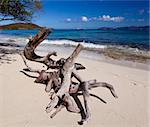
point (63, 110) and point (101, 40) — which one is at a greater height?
point (63, 110)

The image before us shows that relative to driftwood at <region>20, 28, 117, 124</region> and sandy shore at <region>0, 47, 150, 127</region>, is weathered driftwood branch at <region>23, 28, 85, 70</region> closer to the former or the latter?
driftwood at <region>20, 28, 117, 124</region>

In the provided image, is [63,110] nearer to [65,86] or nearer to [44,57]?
[65,86]

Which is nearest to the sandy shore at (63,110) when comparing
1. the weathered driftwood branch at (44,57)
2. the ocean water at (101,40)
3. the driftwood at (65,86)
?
the driftwood at (65,86)

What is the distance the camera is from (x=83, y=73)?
9.63 metres

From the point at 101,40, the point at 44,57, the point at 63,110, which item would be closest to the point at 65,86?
the point at 63,110

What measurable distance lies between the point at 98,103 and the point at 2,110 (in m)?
2.08

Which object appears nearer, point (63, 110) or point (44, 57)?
point (63, 110)

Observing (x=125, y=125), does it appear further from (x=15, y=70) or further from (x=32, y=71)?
(x=15, y=70)

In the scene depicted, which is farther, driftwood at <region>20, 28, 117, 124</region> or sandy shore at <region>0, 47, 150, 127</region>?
driftwood at <region>20, 28, 117, 124</region>

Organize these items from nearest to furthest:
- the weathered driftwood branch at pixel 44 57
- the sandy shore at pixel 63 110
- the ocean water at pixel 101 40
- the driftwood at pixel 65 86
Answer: the sandy shore at pixel 63 110
the driftwood at pixel 65 86
the weathered driftwood branch at pixel 44 57
the ocean water at pixel 101 40

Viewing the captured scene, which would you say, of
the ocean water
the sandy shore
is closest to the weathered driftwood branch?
the sandy shore

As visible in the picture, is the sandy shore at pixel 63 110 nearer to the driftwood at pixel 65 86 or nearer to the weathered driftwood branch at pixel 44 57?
the driftwood at pixel 65 86

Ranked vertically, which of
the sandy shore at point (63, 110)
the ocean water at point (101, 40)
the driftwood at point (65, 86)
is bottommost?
the ocean water at point (101, 40)

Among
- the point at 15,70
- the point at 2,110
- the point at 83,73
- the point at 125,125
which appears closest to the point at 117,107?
the point at 125,125
